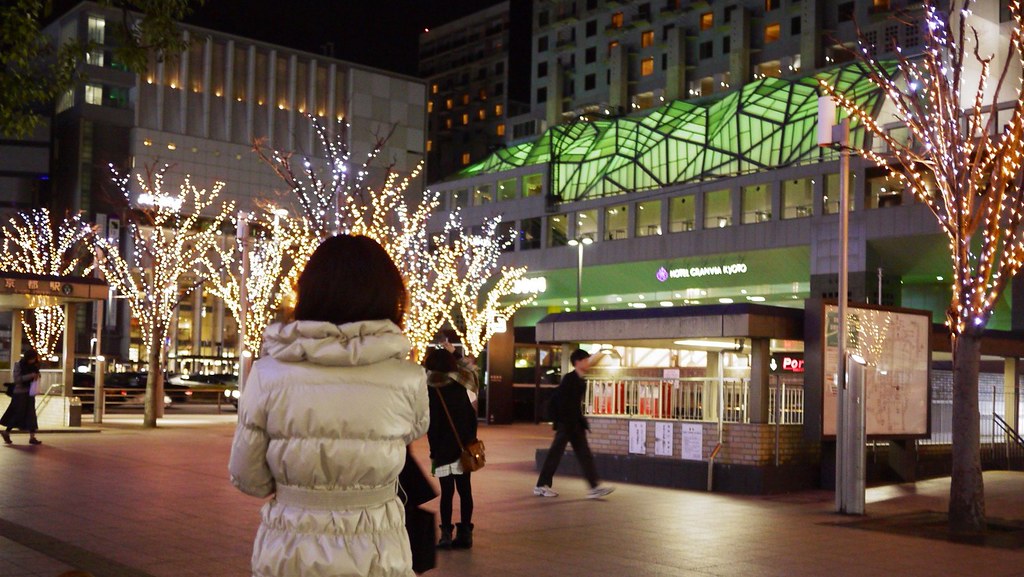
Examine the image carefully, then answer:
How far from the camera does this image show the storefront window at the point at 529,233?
69.4 meters

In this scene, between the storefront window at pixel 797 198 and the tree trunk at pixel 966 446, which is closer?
the tree trunk at pixel 966 446

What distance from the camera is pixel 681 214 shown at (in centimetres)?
6047

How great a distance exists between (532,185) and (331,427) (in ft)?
223

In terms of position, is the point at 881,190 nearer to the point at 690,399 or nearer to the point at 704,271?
the point at 704,271

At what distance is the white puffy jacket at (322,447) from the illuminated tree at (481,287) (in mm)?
34909

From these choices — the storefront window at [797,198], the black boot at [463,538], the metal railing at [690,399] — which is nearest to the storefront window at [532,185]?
the storefront window at [797,198]

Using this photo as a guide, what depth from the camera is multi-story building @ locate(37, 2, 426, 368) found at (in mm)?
82000

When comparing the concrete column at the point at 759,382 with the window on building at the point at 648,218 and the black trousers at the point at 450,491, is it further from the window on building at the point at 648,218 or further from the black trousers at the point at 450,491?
the window on building at the point at 648,218

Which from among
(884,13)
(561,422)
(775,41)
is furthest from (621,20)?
(561,422)

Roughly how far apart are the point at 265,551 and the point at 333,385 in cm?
56

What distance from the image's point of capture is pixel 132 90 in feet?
275

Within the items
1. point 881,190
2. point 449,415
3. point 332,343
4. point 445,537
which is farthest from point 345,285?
point 881,190

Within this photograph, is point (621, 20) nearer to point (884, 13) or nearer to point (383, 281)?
point (884, 13)

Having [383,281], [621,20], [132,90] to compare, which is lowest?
[383,281]
